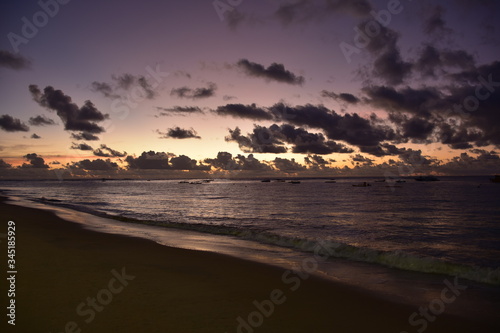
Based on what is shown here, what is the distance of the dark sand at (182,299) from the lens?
24.4 feet

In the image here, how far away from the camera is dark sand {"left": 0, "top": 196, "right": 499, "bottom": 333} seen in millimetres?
7430

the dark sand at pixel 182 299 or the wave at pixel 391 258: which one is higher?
the dark sand at pixel 182 299

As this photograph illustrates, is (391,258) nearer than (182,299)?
No

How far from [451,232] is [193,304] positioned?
2642cm

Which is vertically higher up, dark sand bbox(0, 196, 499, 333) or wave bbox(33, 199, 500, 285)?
dark sand bbox(0, 196, 499, 333)

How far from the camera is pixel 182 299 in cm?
904

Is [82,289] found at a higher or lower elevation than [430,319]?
higher

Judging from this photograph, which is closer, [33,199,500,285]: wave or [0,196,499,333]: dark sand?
[0,196,499,333]: dark sand

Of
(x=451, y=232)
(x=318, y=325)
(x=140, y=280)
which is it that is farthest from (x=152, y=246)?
(x=451, y=232)

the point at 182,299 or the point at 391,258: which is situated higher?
the point at 182,299

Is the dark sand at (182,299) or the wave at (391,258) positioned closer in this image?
the dark sand at (182,299)

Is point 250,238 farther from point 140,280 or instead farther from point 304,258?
point 140,280

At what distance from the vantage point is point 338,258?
17094 mm

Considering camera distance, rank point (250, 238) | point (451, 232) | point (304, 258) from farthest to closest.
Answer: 1. point (451, 232)
2. point (250, 238)
3. point (304, 258)
